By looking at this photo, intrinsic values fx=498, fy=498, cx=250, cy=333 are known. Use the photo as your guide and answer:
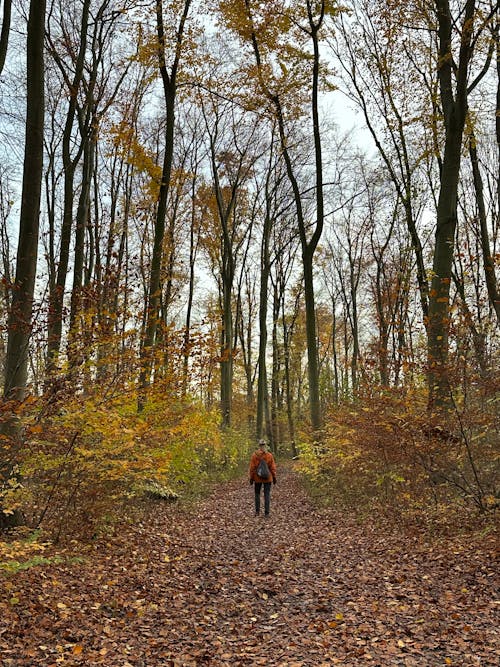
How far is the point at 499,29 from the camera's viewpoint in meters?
11.5

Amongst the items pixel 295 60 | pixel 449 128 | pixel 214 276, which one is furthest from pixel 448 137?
pixel 214 276

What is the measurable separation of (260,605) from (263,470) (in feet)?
17.1

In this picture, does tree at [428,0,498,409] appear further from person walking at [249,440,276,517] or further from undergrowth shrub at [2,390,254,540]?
undergrowth shrub at [2,390,254,540]

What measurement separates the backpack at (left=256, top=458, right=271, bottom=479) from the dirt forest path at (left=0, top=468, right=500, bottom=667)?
2.50 metres

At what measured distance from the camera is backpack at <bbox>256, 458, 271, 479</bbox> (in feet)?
35.1

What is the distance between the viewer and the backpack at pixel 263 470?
10.7 metres

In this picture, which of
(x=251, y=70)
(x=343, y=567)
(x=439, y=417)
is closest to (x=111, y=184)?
(x=251, y=70)

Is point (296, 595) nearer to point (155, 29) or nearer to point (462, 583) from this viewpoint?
point (462, 583)

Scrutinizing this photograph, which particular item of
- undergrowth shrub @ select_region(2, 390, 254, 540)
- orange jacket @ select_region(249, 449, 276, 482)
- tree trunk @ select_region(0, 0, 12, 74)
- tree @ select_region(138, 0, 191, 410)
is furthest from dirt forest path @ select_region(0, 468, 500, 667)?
tree trunk @ select_region(0, 0, 12, 74)

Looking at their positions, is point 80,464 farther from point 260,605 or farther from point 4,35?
point 4,35

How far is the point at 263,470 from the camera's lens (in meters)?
10.7

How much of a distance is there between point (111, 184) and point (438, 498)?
18.1 meters

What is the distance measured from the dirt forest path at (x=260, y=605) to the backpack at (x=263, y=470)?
2503mm

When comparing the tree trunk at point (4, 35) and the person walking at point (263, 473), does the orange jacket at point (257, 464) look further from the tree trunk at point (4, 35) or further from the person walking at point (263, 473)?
the tree trunk at point (4, 35)
